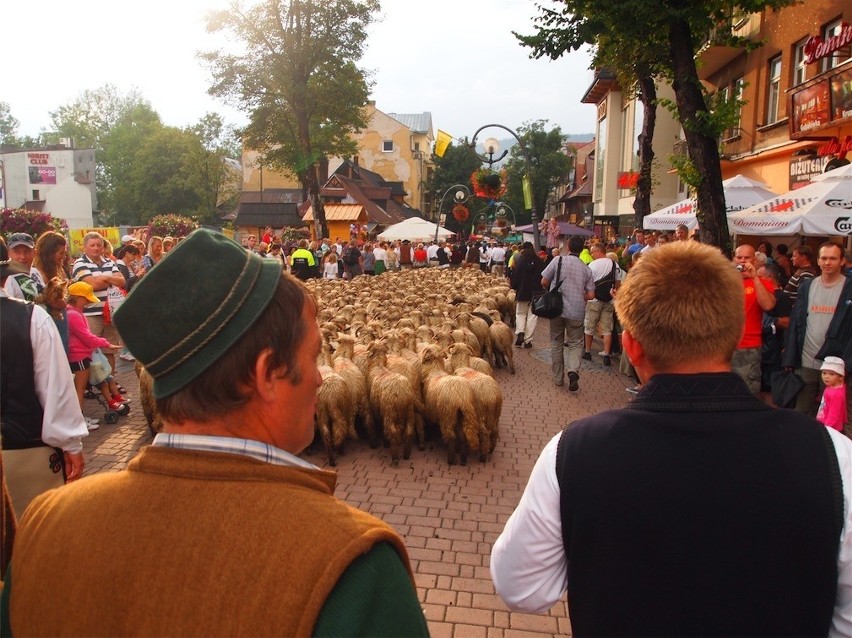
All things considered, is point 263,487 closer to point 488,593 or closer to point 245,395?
point 245,395

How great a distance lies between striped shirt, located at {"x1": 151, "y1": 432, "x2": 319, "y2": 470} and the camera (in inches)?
47.5

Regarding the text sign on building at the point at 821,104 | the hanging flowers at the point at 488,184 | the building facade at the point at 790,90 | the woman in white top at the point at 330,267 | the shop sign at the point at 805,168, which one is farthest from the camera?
the hanging flowers at the point at 488,184

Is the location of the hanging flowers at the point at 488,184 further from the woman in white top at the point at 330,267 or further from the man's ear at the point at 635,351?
the man's ear at the point at 635,351

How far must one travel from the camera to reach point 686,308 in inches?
72.1

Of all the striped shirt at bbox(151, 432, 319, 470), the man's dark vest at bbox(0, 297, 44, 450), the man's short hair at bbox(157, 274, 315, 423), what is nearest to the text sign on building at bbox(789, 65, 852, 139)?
the man's dark vest at bbox(0, 297, 44, 450)

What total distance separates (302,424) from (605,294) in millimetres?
9921

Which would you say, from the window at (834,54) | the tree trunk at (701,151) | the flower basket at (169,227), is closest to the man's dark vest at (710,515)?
the tree trunk at (701,151)

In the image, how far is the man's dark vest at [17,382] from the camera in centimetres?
323

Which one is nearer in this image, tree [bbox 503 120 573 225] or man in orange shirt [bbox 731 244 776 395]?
man in orange shirt [bbox 731 244 776 395]

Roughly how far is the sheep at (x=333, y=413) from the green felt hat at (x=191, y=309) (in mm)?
5588

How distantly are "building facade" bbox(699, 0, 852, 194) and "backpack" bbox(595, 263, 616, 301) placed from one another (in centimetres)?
332

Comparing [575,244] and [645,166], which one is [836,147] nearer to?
[645,166]

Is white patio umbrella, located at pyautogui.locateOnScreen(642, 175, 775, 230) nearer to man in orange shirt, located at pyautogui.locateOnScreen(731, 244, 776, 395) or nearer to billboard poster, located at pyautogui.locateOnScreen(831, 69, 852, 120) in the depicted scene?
billboard poster, located at pyautogui.locateOnScreen(831, 69, 852, 120)

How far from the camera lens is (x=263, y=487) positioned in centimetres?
114
